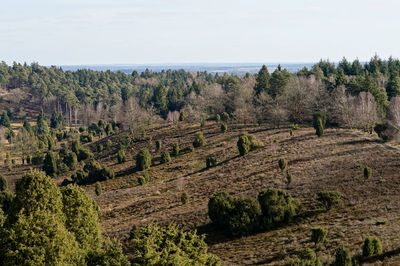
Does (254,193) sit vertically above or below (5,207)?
above

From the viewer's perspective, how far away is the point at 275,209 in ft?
96.1

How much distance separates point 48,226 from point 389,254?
19.4 m

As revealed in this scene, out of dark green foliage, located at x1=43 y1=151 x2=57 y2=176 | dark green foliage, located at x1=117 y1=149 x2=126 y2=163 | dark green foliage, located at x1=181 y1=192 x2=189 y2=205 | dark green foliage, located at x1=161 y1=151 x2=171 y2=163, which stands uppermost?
dark green foliage, located at x1=181 y1=192 x2=189 y2=205

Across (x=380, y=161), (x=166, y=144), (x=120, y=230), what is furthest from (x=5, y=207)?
(x=380, y=161)

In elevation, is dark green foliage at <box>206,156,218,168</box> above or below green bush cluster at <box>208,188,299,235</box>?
below

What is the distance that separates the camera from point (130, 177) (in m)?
62.0

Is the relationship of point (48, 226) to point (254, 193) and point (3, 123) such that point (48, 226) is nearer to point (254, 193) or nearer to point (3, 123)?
point (254, 193)

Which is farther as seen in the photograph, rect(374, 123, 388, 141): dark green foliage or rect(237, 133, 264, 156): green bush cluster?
rect(237, 133, 264, 156): green bush cluster

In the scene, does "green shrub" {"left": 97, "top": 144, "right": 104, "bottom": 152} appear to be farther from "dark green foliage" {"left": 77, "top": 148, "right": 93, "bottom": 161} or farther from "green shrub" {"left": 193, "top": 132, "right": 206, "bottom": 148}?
"green shrub" {"left": 193, "top": 132, "right": 206, "bottom": 148}

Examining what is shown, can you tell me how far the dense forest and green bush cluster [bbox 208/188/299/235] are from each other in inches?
3.4

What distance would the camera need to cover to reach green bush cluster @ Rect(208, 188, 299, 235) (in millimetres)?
29297

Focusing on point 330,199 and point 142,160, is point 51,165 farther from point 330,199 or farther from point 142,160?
point 330,199

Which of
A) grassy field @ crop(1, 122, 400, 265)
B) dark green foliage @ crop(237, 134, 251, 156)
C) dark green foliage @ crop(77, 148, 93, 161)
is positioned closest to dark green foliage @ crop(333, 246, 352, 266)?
grassy field @ crop(1, 122, 400, 265)

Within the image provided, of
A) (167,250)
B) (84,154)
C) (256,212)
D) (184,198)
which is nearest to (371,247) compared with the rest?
(256,212)
